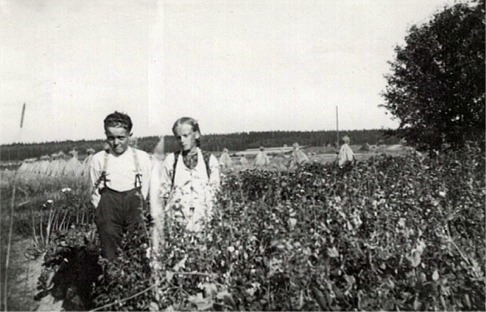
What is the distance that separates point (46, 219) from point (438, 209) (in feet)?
14.4

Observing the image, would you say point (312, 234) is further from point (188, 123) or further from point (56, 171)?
point (56, 171)

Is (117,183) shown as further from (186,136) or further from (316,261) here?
(316,261)

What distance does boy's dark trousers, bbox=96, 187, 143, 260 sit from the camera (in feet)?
11.6

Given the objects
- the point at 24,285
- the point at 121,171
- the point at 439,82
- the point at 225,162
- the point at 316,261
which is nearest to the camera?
the point at 316,261

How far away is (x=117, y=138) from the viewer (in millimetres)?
3607

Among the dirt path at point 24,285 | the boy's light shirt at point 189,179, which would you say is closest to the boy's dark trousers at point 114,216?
the boy's light shirt at point 189,179

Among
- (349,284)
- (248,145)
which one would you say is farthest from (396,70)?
(349,284)

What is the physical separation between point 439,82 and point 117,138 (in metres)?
11.9

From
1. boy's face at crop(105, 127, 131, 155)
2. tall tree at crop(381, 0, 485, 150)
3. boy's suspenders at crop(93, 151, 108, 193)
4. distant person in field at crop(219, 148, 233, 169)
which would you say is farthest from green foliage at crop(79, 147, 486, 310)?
tall tree at crop(381, 0, 485, 150)

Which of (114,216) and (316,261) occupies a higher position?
(114,216)

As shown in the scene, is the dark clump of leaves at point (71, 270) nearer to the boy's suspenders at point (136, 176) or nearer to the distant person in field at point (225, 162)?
the boy's suspenders at point (136, 176)

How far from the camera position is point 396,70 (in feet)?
48.5

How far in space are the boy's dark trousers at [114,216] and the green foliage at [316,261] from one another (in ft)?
1.15

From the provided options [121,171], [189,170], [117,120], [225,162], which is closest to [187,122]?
[189,170]
